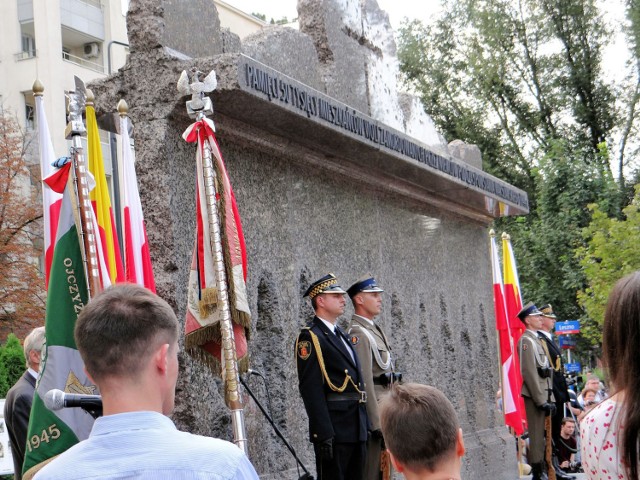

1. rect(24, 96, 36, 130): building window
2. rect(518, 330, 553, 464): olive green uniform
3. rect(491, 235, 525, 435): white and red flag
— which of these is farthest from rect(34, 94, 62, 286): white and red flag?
rect(24, 96, 36, 130): building window

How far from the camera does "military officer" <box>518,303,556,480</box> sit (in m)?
10.8

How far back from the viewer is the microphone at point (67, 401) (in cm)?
236

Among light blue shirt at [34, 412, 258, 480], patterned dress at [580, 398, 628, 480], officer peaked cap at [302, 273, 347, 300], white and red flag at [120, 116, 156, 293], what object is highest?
white and red flag at [120, 116, 156, 293]

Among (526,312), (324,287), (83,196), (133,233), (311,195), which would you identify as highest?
(311,195)

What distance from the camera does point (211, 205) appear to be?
541 centimetres

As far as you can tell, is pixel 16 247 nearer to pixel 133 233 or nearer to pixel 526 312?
pixel 526 312

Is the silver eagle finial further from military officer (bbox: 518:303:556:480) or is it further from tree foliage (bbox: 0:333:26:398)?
tree foliage (bbox: 0:333:26:398)

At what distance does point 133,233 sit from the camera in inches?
213

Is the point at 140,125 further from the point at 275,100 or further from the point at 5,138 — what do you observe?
the point at 5,138

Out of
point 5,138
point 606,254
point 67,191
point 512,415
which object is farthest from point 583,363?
point 67,191

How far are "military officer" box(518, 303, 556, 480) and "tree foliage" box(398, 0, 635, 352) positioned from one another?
16829 millimetres

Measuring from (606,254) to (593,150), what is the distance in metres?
7.25

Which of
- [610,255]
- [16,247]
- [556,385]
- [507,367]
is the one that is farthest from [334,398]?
[16,247]

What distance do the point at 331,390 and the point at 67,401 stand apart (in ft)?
13.7
